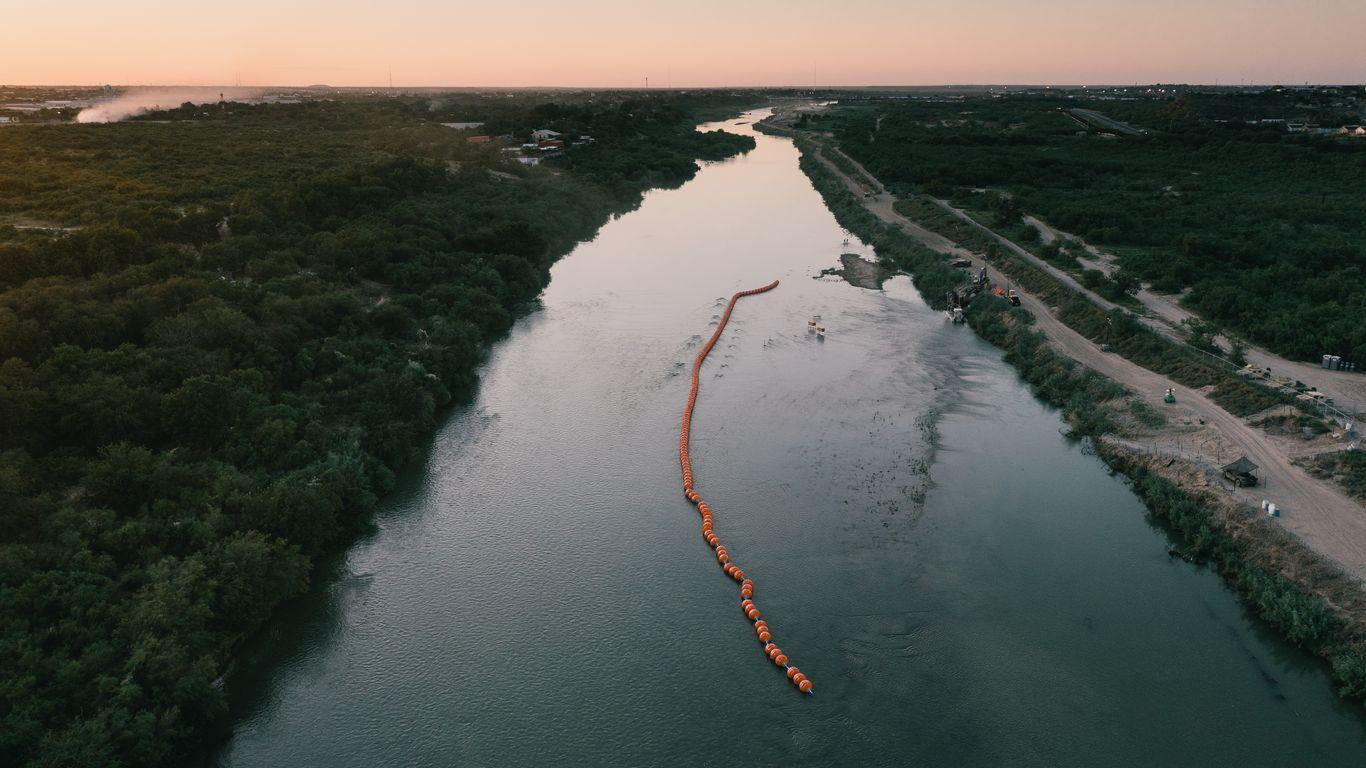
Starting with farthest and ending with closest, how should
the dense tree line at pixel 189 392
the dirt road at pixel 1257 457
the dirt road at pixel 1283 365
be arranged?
the dirt road at pixel 1283 365
the dirt road at pixel 1257 457
the dense tree line at pixel 189 392

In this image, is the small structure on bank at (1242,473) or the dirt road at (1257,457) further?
the small structure on bank at (1242,473)

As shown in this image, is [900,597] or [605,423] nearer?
[900,597]

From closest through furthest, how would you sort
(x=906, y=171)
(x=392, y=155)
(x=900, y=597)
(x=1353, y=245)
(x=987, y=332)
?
(x=900, y=597)
(x=987, y=332)
(x=1353, y=245)
(x=392, y=155)
(x=906, y=171)

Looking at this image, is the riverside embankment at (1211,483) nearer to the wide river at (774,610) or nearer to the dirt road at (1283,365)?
the wide river at (774,610)

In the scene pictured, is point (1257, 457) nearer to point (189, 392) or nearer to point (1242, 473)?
point (1242, 473)

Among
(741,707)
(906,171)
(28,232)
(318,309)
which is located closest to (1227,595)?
(741,707)

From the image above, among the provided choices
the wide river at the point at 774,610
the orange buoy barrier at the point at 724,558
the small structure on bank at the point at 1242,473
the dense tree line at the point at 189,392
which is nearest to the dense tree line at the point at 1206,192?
the small structure on bank at the point at 1242,473

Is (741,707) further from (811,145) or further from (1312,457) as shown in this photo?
(811,145)

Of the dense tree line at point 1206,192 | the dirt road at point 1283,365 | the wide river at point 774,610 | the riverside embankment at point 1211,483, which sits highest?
the dense tree line at point 1206,192
